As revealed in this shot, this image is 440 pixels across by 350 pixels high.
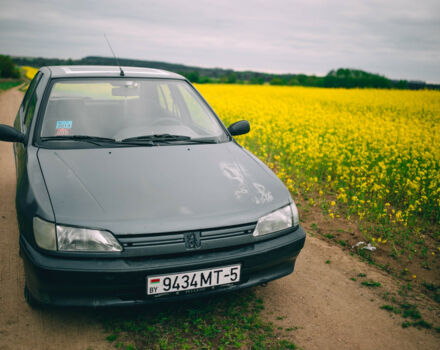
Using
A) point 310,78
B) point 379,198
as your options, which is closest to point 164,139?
point 379,198

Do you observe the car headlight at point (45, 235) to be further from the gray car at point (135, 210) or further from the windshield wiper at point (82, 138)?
the windshield wiper at point (82, 138)

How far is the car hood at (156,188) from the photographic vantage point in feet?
6.95

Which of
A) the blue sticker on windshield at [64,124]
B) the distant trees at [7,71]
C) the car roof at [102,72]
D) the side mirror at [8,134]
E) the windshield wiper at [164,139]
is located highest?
the car roof at [102,72]

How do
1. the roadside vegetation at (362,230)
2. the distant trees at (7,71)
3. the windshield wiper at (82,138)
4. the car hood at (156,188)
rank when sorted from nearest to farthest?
the car hood at (156,188), the roadside vegetation at (362,230), the windshield wiper at (82,138), the distant trees at (7,71)

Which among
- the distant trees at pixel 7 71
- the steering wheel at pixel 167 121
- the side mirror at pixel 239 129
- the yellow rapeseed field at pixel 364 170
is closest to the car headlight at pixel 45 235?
the steering wheel at pixel 167 121

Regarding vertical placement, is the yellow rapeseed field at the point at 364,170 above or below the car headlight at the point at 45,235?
below

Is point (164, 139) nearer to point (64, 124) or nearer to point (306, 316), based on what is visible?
point (64, 124)

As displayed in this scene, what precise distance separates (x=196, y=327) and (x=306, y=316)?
0.80 metres

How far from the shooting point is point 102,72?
347cm

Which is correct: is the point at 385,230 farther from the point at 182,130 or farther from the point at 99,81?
the point at 99,81

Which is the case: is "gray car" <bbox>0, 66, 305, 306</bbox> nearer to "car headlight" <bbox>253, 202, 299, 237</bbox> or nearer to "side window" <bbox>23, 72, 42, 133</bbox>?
"car headlight" <bbox>253, 202, 299, 237</bbox>

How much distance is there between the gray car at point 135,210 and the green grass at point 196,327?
0.33m

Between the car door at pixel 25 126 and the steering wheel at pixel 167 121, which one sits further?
the steering wheel at pixel 167 121

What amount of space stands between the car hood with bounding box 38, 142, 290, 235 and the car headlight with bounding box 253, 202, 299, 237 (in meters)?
0.04
